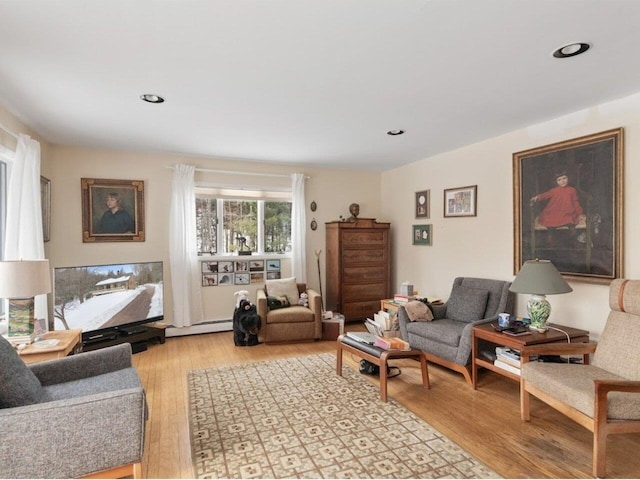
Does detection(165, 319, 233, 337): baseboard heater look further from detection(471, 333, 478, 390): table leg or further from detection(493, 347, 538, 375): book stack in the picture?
detection(493, 347, 538, 375): book stack

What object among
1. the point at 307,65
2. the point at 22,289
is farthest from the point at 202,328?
the point at 307,65

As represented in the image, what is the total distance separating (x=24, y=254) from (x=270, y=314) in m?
2.47

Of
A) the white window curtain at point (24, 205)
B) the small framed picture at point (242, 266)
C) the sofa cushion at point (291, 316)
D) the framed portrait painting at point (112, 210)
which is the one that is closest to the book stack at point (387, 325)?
the sofa cushion at point (291, 316)

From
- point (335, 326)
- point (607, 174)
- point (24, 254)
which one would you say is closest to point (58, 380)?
point (24, 254)

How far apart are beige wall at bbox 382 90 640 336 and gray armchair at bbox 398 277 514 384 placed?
22 centimetres

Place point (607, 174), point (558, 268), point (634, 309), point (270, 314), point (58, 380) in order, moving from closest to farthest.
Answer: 1. point (58, 380)
2. point (634, 309)
3. point (607, 174)
4. point (558, 268)
5. point (270, 314)

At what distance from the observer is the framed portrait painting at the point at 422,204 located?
491 cm

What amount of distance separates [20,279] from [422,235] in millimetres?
4337

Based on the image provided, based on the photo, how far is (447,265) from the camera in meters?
4.57

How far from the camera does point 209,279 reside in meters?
5.02

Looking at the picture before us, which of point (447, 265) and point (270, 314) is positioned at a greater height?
point (447, 265)

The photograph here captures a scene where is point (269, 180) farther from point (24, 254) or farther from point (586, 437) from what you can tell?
point (586, 437)

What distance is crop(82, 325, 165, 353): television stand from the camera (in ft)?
12.5

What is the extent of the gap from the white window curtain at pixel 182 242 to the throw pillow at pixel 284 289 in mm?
1036
